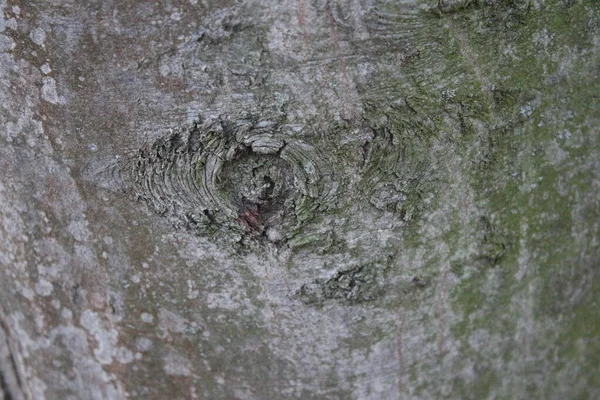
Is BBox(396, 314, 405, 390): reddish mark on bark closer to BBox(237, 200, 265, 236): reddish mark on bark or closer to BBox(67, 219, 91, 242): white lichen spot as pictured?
BBox(237, 200, 265, 236): reddish mark on bark

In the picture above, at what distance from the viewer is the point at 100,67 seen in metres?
0.72

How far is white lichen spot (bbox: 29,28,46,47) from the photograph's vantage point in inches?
28.1

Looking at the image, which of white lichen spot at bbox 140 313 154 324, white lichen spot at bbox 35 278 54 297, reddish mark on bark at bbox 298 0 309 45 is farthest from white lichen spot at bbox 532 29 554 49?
white lichen spot at bbox 35 278 54 297

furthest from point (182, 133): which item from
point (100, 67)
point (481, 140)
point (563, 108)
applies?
point (563, 108)

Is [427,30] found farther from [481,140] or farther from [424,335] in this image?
[424,335]

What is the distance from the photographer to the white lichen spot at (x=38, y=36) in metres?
0.71

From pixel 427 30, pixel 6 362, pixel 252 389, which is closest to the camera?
pixel 427 30

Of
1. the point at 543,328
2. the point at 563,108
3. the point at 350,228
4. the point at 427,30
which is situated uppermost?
the point at 427,30

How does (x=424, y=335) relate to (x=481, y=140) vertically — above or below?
below

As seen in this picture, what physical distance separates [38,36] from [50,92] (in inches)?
2.9

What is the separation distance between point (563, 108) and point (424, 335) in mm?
416

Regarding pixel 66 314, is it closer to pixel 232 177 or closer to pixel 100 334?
pixel 100 334

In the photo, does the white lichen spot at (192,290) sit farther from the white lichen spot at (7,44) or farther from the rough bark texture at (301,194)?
the white lichen spot at (7,44)

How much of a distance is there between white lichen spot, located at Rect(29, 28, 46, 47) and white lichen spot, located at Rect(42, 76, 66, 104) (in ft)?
0.15
